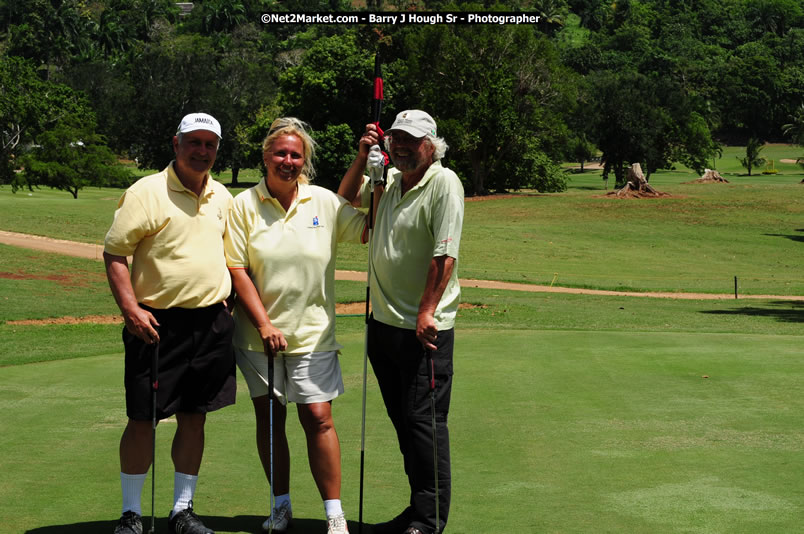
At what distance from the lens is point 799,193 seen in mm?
50938

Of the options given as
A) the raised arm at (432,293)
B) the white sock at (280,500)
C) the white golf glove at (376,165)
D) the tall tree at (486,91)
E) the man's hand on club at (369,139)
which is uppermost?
the tall tree at (486,91)

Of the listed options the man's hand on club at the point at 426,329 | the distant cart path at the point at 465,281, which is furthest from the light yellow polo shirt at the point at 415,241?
the distant cart path at the point at 465,281

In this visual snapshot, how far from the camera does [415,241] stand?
4.67 m

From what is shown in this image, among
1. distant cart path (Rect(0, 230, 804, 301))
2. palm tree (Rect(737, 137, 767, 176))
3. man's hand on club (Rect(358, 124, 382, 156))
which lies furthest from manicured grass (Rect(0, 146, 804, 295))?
palm tree (Rect(737, 137, 767, 176))

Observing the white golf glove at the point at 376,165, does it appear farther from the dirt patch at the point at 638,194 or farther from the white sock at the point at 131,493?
the dirt patch at the point at 638,194

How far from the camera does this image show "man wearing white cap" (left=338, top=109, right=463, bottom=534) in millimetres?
4566

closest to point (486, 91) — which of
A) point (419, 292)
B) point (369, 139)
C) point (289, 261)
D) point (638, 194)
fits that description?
point (638, 194)

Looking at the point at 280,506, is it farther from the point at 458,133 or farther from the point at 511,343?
the point at 458,133

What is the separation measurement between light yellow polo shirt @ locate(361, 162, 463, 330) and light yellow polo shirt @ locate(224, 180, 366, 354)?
0.92 feet

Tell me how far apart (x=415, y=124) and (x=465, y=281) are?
22.4 meters

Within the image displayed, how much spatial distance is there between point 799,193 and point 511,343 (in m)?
44.8

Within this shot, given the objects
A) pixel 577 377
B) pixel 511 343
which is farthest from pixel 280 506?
pixel 511 343

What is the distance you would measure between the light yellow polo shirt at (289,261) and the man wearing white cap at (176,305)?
0.12m

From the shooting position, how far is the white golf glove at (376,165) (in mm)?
4809
